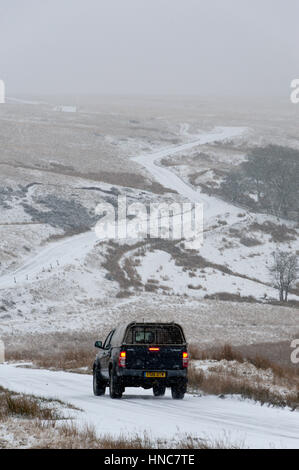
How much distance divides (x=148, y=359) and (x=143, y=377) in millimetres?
436

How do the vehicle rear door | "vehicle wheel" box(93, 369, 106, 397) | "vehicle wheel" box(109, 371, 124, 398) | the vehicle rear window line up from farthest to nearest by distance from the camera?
"vehicle wheel" box(93, 369, 106, 397), the vehicle rear door, the vehicle rear window, "vehicle wheel" box(109, 371, 124, 398)

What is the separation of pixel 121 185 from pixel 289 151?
103 feet

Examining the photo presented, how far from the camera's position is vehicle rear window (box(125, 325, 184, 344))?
1658 centimetres

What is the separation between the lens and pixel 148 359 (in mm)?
16094

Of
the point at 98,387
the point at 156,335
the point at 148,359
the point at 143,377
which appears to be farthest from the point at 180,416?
the point at 98,387

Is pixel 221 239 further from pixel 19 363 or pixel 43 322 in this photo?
pixel 19 363

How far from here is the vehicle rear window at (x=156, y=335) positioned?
54.4 ft

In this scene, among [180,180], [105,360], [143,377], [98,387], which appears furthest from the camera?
[180,180]

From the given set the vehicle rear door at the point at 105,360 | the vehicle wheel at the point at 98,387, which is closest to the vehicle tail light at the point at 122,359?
the vehicle rear door at the point at 105,360

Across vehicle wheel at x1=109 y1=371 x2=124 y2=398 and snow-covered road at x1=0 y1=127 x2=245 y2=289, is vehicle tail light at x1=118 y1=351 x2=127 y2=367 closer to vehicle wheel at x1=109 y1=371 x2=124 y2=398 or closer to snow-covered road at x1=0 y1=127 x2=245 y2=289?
vehicle wheel at x1=109 y1=371 x2=124 y2=398

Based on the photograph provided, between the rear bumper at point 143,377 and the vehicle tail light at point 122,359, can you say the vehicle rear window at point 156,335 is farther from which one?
the rear bumper at point 143,377

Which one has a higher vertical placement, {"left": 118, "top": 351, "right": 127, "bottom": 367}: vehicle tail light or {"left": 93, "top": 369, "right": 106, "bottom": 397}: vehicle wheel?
{"left": 118, "top": 351, "right": 127, "bottom": 367}: vehicle tail light

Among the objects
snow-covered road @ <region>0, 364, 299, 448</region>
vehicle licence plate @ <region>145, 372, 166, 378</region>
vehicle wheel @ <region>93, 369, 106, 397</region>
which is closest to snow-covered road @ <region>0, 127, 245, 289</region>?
vehicle wheel @ <region>93, 369, 106, 397</region>

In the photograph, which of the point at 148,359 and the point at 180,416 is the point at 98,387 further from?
the point at 180,416
